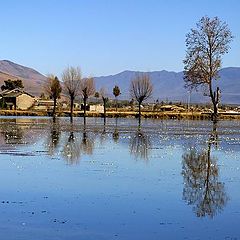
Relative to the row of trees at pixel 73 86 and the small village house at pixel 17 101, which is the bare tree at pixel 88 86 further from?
the small village house at pixel 17 101

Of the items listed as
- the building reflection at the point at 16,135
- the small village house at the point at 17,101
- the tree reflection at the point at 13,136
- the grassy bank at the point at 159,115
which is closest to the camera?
the tree reflection at the point at 13,136

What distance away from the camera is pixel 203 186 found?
13.8m

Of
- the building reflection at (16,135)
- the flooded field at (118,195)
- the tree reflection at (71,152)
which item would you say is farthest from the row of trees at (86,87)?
the flooded field at (118,195)

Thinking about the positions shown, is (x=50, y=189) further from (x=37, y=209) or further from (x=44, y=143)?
(x=44, y=143)

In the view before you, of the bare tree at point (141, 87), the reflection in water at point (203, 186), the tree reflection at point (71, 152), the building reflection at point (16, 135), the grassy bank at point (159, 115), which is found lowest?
the grassy bank at point (159, 115)

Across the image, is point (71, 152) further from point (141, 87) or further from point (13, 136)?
point (141, 87)

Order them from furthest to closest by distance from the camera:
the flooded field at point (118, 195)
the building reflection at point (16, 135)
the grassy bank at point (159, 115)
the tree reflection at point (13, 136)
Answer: the grassy bank at point (159, 115)
the building reflection at point (16, 135)
the tree reflection at point (13, 136)
the flooded field at point (118, 195)

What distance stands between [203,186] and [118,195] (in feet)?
8.21

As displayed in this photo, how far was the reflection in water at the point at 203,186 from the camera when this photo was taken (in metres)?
11.3

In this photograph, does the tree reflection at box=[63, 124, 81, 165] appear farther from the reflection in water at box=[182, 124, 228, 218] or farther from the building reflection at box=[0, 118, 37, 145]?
the reflection in water at box=[182, 124, 228, 218]

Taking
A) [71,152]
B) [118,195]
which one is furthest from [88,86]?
[118,195]

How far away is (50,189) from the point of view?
1297cm

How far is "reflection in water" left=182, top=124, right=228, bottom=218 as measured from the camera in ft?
37.1

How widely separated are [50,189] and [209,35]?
5123 centimetres
